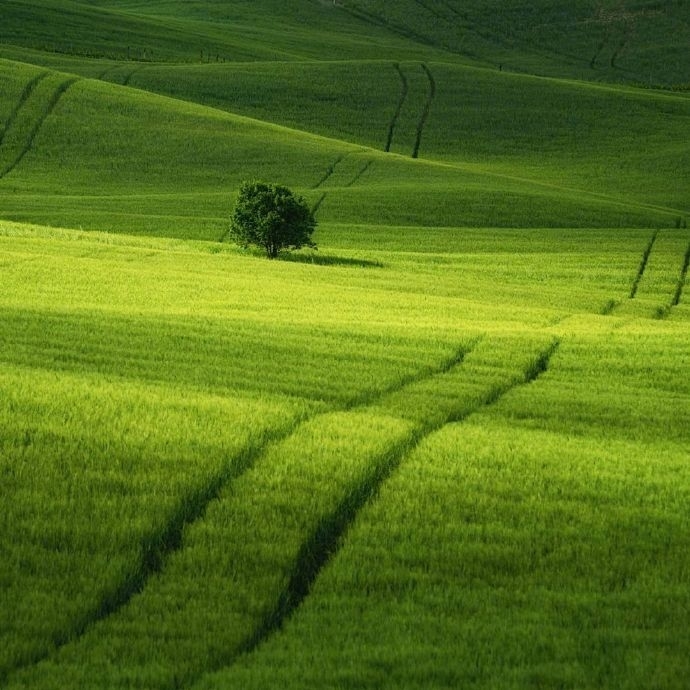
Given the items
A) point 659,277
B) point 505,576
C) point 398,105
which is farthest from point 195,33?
point 505,576

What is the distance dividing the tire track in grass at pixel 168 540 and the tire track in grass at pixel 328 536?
3.29ft

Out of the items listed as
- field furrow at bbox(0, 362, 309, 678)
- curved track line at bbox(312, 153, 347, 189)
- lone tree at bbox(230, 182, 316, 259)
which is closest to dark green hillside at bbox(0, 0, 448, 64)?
curved track line at bbox(312, 153, 347, 189)

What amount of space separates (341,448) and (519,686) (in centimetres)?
544

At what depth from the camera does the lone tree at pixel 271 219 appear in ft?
141

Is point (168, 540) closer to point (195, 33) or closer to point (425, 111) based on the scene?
point (425, 111)

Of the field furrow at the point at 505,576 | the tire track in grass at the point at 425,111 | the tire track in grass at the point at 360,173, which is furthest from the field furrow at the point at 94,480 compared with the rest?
the tire track in grass at the point at 425,111

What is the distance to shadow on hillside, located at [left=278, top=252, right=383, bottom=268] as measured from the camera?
42750 mm

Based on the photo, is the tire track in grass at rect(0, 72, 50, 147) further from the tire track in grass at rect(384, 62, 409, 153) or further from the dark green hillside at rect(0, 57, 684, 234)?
the tire track in grass at rect(384, 62, 409, 153)

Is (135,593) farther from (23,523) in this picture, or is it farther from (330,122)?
(330,122)

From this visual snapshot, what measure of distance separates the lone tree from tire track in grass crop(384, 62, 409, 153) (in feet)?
122

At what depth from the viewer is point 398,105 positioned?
89250 mm

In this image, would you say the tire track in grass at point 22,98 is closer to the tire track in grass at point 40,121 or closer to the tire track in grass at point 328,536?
the tire track in grass at point 40,121

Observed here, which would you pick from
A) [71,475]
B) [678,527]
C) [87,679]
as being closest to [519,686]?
[87,679]

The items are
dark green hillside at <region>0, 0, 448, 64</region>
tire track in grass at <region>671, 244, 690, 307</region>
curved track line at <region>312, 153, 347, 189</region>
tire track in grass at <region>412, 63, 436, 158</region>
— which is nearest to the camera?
tire track in grass at <region>671, 244, 690, 307</region>
